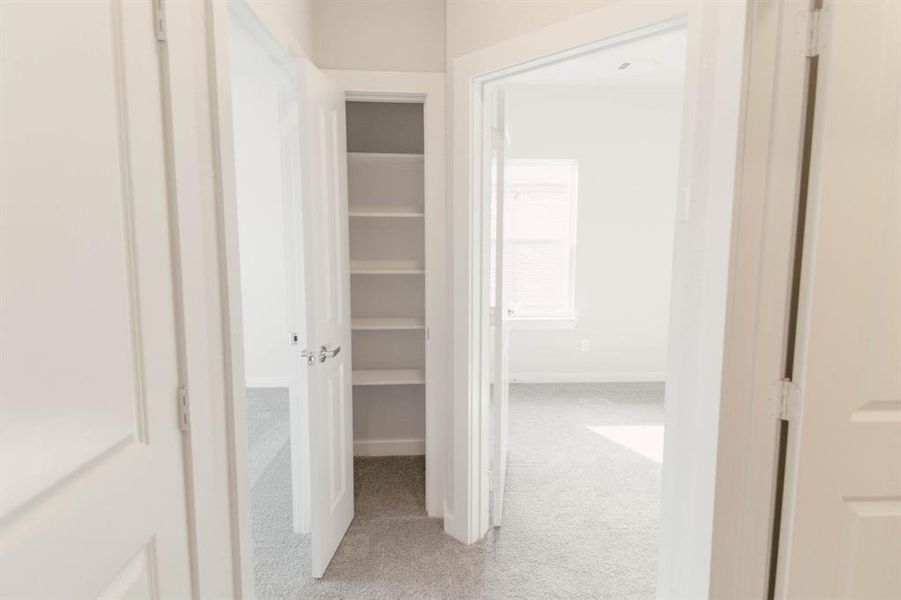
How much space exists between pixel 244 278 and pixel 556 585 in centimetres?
375

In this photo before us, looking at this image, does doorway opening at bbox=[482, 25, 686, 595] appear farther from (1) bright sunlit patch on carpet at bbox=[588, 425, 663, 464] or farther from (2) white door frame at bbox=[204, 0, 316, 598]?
(2) white door frame at bbox=[204, 0, 316, 598]

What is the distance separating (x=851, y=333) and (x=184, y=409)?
1535 mm

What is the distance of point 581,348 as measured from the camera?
482 centimetres

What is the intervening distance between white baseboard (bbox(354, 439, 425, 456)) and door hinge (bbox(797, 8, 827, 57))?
2831 millimetres

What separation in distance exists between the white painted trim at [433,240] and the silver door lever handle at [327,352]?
49 cm

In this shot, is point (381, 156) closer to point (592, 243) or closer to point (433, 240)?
point (433, 240)

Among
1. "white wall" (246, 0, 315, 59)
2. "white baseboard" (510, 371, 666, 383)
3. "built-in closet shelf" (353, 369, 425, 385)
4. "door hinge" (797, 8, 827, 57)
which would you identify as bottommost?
"white baseboard" (510, 371, 666, 383)

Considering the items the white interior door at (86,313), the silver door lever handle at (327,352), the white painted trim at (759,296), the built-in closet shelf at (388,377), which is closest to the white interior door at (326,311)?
the silver door lever handle at (327,352)

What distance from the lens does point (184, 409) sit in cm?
105

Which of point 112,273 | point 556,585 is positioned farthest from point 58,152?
point 556,585

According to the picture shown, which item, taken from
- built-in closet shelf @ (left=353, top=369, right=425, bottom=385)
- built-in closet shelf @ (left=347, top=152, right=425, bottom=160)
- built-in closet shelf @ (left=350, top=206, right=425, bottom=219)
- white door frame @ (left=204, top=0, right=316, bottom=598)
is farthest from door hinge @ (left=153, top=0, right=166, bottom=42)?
built-in closet shelf @ (left=353, top=369, right=425, bottom=385)

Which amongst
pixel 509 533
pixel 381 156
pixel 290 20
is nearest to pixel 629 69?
pixel 381 156

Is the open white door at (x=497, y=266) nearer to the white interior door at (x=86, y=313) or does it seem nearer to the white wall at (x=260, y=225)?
the white interior door at (x=86, y=313)

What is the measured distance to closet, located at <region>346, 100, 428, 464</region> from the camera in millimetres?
2986
